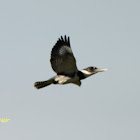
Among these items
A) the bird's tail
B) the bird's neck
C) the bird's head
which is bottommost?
the bird's tail

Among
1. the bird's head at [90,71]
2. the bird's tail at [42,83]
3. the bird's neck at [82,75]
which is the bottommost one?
the bird's tail at [42,83]

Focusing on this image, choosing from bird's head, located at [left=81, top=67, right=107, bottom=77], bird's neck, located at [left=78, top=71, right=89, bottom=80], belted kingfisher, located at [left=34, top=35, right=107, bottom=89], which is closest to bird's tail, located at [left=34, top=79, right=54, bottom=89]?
belted kingfisher, located at [left=34, top=35, right=107, bottom=89]

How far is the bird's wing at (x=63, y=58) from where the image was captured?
17953 millimetres

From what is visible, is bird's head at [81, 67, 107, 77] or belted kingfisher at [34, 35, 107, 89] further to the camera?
bird's head at [81, 67, 107, 77]

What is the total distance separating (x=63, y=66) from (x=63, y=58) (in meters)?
0.36

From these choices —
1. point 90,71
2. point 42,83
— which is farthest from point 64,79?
point 90,71

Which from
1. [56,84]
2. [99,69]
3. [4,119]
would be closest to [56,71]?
[56,84]

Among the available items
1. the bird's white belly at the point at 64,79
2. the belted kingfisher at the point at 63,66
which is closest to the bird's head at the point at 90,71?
the belted kingfisher at the point at 63,66

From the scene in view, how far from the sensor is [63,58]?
1798cm

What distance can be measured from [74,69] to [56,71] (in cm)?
72

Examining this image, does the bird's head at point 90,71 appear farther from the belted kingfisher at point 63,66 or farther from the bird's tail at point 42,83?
the bird's tail at point 42,83

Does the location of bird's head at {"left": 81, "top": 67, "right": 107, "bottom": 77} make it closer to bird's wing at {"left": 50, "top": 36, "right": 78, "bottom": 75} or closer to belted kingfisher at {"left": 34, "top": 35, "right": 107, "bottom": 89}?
belted kingfisher at {"left": 34, "top": 35, "right": 107, "bottom": 89}

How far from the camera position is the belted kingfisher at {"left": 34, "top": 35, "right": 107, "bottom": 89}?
17997 millimetres

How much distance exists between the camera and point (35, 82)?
60.8 feet
